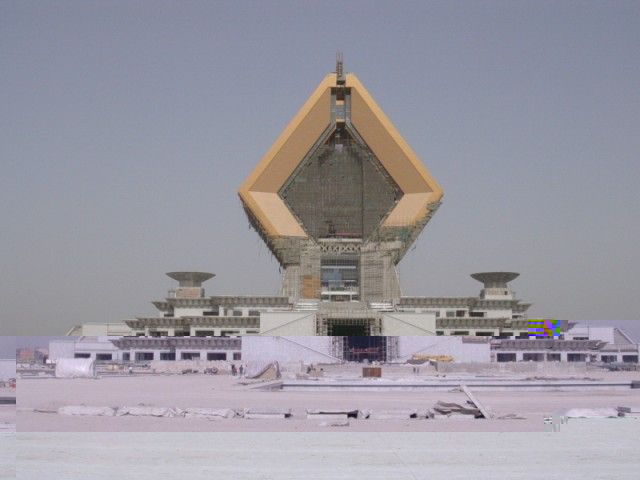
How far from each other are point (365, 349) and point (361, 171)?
2873 cm

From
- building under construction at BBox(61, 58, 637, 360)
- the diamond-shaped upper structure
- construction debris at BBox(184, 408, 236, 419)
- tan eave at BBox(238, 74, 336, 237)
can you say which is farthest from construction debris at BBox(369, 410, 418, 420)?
tan eave at BBox(238, 74, 336, 237)

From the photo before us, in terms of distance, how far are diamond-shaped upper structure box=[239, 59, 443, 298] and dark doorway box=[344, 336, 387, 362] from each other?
58.2ft

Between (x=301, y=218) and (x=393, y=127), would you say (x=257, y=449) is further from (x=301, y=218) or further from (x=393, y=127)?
(x=301, y=218)

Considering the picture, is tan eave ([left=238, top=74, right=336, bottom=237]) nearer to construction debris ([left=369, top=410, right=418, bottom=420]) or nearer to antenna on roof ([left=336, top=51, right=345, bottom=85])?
antenna on roof ([left=336, top=51, right=345, bottom=85])

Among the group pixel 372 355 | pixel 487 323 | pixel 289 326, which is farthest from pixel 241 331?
pixel 487 323

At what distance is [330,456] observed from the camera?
7.53m

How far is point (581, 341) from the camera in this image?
57.5 meters

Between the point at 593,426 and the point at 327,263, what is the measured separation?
60.8m

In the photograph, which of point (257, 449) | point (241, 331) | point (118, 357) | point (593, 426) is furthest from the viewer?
point (241, 331)

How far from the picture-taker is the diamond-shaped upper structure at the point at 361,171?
65.9 metres

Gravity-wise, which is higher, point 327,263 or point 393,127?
point 393,127

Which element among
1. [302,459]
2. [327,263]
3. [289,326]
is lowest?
[302,459]

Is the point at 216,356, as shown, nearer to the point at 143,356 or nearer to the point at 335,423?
the point at 143,356

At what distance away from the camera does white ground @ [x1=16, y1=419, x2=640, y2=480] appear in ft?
21.3
